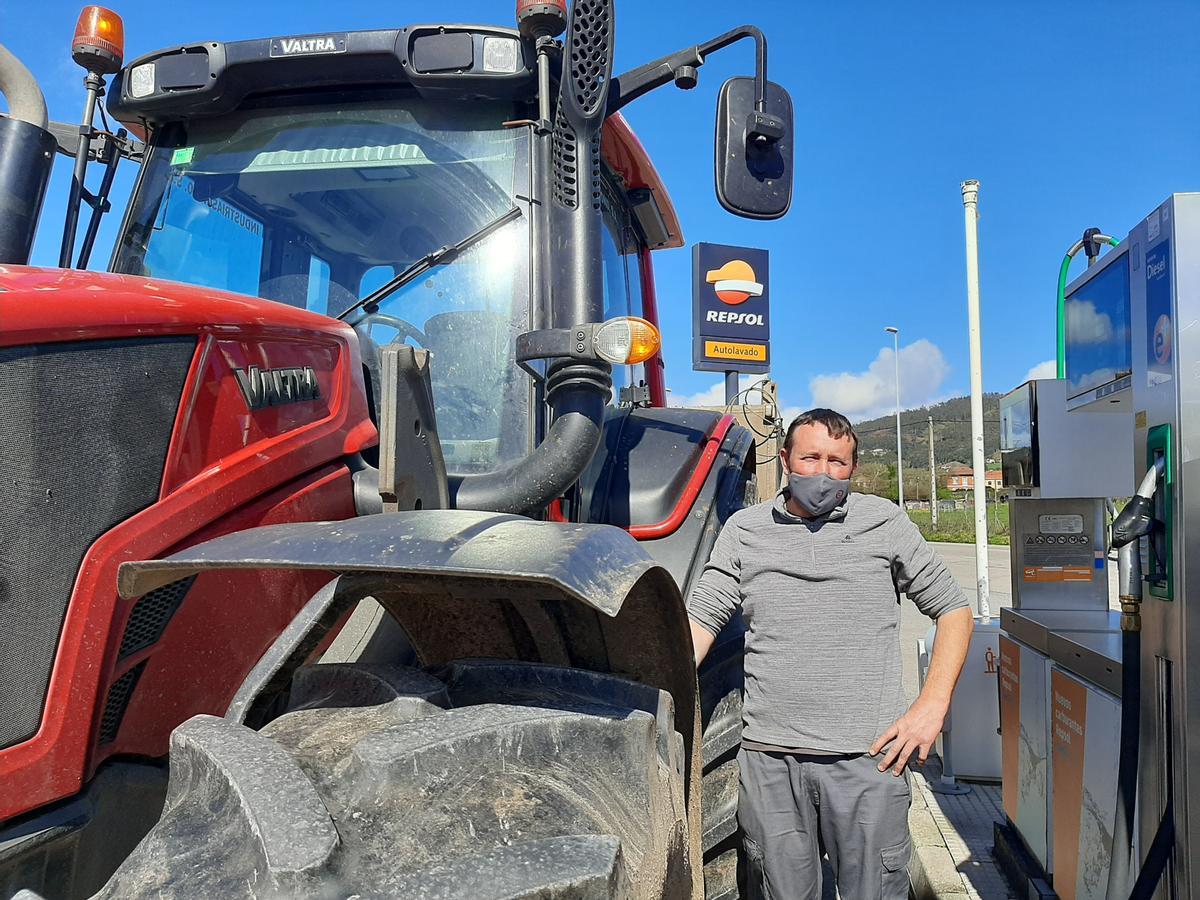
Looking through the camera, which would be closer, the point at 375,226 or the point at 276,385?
the point at 276,385

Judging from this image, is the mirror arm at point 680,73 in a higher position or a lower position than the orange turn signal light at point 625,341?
higher

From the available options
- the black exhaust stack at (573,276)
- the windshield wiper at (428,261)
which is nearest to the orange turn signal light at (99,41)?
the windshield wiper at (428,261)

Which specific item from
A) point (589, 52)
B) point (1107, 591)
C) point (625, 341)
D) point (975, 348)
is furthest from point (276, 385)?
point (975, 348)

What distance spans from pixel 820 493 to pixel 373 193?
147cm

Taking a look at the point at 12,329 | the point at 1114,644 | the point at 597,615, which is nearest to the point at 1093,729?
the point at 1114,644

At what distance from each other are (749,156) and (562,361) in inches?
32.6

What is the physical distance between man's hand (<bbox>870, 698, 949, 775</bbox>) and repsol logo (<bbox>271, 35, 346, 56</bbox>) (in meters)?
2.29

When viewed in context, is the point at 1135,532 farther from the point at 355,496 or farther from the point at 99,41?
the point at 99,41

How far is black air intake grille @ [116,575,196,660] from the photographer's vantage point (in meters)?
1.43

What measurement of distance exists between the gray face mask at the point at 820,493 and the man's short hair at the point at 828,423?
0.45ft

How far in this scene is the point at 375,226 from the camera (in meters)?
2.48

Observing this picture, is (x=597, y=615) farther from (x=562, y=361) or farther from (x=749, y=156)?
(x=749, y=156)

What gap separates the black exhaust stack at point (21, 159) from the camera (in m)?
2.10

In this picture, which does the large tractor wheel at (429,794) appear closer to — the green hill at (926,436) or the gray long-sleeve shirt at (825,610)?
the gray long-sleeve shirt at (825,610)
